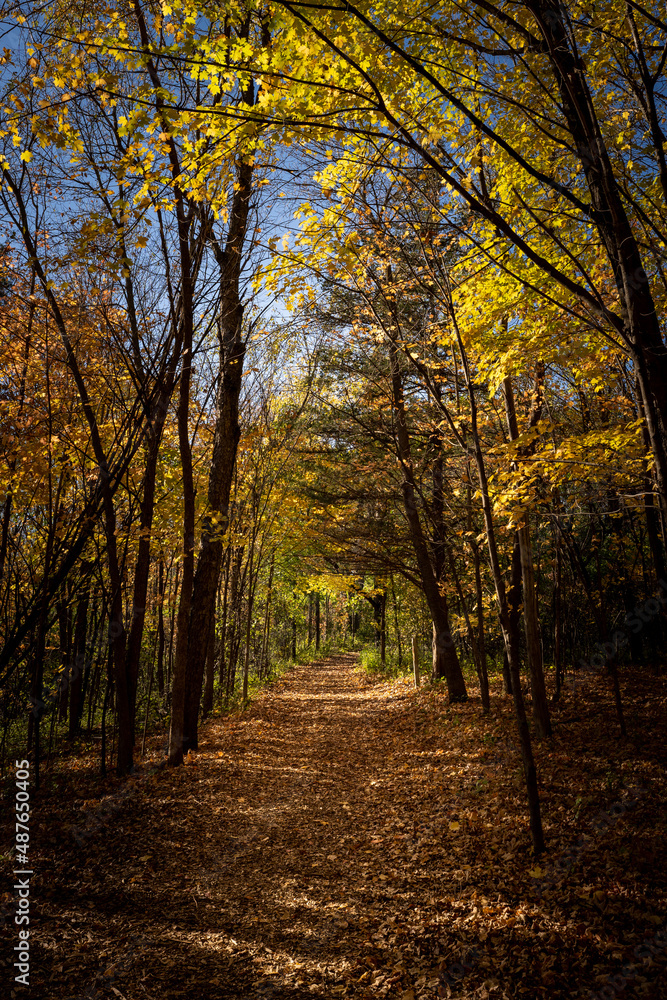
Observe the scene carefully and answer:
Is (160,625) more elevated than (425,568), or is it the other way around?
(425,568)

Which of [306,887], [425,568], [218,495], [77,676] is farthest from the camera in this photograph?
[77,676]

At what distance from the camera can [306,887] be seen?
4215mm

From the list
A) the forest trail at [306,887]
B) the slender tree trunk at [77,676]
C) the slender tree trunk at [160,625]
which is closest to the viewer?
the forest trail at [306,887]

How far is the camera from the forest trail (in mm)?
3070

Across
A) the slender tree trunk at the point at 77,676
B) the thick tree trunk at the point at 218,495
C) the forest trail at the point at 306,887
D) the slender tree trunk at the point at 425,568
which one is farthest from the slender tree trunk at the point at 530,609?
the slender tree trunk at the point at 77,676

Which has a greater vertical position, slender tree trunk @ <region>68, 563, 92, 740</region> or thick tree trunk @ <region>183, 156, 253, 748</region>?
thick tree trunk @ <region>183, 156, 253, 748</region>

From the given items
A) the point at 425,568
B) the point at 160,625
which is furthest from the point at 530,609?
the point at 160,625

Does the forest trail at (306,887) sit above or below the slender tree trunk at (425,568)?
below

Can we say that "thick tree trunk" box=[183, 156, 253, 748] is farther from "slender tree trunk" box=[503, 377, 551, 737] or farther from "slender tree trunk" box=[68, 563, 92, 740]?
"slender tree trunk" box=[503, 377, 551, 737]

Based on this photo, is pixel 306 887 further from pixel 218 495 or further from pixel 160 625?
A: pixel 160 625

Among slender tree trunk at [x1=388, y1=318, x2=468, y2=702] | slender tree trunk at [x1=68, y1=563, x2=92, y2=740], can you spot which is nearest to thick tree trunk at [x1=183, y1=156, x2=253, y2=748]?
slender tree trunk at [x1=388, y1=318, x2=468, y2=702]

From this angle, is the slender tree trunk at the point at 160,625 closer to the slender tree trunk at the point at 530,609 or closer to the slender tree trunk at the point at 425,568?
the slender tree trunk at the point at 425,568

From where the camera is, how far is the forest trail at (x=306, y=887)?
3.07 metres

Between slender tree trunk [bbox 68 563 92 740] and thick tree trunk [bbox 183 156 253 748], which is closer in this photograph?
thick tree trunk [bbox 183 156 253 748]
